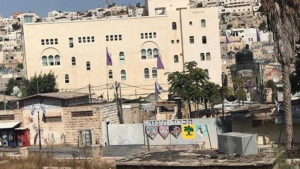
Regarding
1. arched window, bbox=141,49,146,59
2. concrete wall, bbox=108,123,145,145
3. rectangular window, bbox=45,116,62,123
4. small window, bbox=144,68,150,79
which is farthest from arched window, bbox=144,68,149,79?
concrete wall, bbox=108,123,145,145

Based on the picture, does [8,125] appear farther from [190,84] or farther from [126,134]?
[190,84]

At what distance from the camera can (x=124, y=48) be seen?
7075 cm

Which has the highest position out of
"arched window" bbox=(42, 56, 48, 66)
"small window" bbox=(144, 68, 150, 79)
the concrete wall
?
"arched window" bbox=(42, 56, 48, 66)

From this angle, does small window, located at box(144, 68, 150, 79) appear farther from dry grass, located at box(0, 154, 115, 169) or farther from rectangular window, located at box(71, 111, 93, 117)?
dry grass, located at box(0, 154, 115, 169)

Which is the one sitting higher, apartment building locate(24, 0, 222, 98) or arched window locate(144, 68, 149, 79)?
apartment building locate(24, 0, 222, 98)

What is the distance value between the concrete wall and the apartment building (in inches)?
1180

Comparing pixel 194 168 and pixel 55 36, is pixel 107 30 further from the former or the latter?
pixel 194 168

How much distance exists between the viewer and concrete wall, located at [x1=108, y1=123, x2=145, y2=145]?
3953 cm

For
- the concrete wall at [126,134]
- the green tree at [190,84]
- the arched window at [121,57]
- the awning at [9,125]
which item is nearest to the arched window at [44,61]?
the arched window at [121,57]

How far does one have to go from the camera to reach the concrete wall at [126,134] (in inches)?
1556

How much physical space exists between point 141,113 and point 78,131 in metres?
9.26

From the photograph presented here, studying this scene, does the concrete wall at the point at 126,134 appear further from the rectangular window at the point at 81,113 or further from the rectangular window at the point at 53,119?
the rectangular window at the point at 53,119

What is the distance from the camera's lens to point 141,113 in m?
49.4

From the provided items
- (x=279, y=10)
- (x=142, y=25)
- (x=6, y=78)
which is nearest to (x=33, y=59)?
(x=142, y=25)
